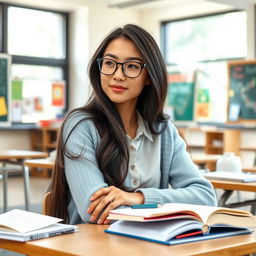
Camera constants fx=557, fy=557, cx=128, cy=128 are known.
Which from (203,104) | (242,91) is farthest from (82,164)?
(203,104)

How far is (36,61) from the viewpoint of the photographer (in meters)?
9.28

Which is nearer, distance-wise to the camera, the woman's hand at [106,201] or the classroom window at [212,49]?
the woman's hand at [106,201]

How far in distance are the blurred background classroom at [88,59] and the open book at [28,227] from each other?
7.05 metres

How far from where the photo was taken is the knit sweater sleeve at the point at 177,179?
1.66 meters

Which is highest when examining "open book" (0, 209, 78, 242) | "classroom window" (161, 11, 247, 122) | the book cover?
"classroom window" (161, 11, 247, 122)

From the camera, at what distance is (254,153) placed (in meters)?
8.46

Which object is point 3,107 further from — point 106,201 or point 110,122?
point 106,201

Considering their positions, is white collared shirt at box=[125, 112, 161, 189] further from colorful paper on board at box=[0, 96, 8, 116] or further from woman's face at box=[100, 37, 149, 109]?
colorful paper on board at box=[0, 96, 8, 116]

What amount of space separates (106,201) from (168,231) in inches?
14.4

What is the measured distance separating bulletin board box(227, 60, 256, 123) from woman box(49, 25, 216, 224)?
20.6ft

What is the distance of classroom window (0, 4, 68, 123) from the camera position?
9000 mm

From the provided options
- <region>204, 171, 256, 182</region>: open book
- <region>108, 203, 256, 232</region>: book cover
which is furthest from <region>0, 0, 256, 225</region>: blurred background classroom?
<region>108, 203, 256, 232</region>: book cover

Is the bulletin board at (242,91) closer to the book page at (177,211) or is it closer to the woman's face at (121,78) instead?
the woman's face at (121,78)

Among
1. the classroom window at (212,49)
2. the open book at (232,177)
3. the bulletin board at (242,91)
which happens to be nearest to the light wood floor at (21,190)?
the classroom window at (212,49)
